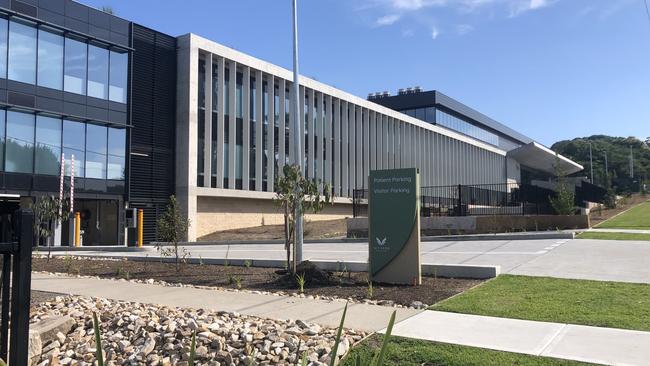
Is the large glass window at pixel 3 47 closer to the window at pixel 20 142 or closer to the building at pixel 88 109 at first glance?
the building at pixel 88 109

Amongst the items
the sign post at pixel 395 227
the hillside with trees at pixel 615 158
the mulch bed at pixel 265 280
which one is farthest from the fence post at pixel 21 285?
the hillside with trees at pixel 615 158

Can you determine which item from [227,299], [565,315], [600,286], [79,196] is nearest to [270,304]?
[227,299]

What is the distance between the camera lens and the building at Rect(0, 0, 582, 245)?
2675cm

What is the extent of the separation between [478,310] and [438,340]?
5.96 feet

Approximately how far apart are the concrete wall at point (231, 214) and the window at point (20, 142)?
9.87 metres

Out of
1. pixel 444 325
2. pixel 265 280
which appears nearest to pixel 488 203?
pixel 265 280

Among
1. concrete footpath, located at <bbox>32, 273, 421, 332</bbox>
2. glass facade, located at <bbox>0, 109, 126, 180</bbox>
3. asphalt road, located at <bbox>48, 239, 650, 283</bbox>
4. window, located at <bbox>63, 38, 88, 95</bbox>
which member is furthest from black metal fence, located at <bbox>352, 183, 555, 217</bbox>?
concrete footpath, located at <bbox>32, 273, 421, 332</bbox>

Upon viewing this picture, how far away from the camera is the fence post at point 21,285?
2793 millimetres

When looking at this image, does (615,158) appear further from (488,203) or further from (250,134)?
(250,134)

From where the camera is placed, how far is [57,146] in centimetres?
2791

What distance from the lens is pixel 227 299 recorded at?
9188 millimetres

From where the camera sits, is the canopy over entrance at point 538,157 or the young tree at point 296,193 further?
the canopy over entrance at point 538,157

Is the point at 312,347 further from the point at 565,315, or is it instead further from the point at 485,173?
the point at 485,173

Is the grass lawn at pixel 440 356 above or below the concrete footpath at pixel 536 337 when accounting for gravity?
below
